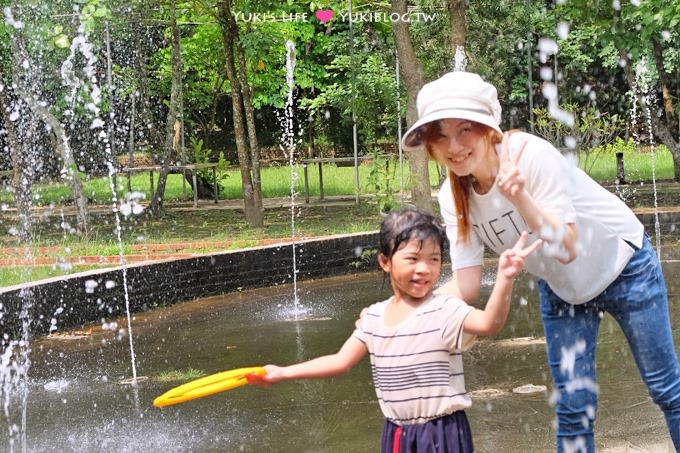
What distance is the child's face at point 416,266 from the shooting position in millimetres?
2922

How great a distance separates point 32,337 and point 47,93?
12354mm

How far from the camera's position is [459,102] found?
116 inches

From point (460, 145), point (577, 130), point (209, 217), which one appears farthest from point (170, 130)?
point (460, 145)

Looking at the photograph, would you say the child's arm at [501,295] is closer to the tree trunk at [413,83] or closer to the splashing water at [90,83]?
the tree trunk at [413,83]

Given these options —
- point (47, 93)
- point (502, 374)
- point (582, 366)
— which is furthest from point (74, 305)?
point (47, 93)

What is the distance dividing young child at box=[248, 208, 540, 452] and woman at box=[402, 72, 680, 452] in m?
0.20

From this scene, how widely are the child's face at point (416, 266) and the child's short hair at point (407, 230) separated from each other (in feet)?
0.04

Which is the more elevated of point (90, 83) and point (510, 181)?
point (90, 83)

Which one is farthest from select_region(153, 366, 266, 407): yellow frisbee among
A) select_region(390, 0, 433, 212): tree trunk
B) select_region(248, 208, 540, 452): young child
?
select_region(390, 0, 433, 212): tree trunk

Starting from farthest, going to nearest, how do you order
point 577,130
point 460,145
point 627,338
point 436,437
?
1. point 577,130
2. point 627,338
3. point 460,145
4. point 436,437

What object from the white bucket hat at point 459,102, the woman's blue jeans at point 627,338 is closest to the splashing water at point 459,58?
the woman's blue jeans at point 627,338

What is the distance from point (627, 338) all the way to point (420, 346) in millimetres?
854

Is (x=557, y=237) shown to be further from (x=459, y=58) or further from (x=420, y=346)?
(x=459, y=58)

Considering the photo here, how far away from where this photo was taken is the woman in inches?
Result: 118
